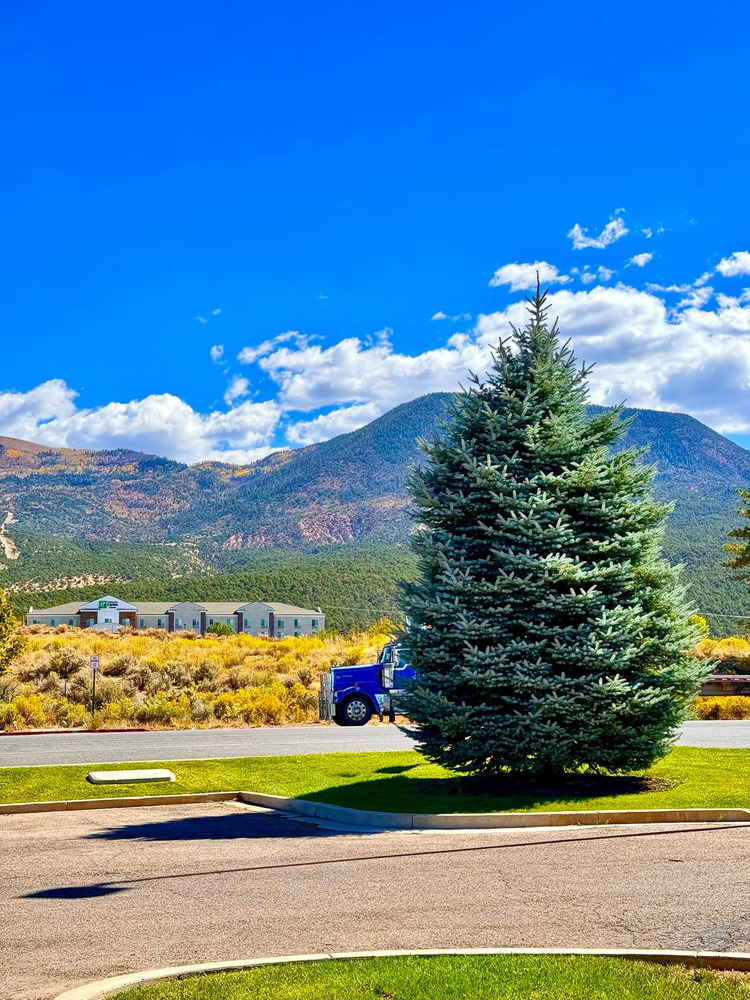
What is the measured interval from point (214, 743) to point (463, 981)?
54.5 ft

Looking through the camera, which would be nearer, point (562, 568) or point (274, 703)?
point (562, 568)

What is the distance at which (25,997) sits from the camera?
5660mm

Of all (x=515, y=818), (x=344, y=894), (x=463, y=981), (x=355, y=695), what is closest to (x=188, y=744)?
(x=355, y=695)

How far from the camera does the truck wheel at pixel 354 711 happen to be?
1059 inches

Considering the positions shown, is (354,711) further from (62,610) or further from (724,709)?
(62,610)

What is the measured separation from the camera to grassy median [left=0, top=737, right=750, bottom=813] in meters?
12.5

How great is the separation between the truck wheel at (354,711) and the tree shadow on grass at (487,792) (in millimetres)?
12351

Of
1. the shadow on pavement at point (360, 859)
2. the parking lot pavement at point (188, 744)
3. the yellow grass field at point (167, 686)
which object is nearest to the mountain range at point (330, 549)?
the yellow grass field at point (167, 686)

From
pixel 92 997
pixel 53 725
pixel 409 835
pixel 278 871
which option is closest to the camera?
pixel 92 997

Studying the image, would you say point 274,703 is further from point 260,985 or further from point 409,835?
point 260,985

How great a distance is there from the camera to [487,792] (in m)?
13.4

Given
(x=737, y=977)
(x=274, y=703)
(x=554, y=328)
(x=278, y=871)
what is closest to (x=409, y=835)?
(x=278, y=871)

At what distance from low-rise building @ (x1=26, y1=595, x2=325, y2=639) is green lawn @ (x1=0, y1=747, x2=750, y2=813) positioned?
7673cm

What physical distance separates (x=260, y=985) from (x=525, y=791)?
8.10m
